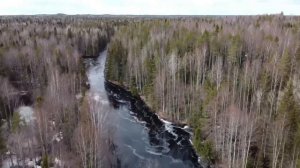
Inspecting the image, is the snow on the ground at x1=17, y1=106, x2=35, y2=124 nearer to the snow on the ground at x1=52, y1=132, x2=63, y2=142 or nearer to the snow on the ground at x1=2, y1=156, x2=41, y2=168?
the snow on the ground at x1=52, y1=132, x2=63, y2=142

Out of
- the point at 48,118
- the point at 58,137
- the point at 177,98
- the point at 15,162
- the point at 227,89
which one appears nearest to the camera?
the point at 15,162

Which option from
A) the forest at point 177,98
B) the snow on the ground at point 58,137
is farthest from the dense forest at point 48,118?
the forest at point 177,98

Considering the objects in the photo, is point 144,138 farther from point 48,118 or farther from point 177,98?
point 48,118

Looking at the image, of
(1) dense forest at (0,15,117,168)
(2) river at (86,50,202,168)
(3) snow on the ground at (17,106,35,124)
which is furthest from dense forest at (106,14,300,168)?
(3) snow on the ground at (17,106,35,124)

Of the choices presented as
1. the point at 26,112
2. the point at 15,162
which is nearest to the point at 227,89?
the point at 15,162

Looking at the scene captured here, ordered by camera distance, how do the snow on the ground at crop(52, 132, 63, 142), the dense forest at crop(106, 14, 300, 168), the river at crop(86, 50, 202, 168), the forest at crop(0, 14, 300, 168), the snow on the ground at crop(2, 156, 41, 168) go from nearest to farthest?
1. the forest at crop(0, 14, 300, 168)
2. the dense forest at crop(106, 14, 300, 168)
3. the snow on the ground at crop(2, 156, 41, 168)
4. the snow on the ground at crop(52, 132, 63, 142)
5. the river at crop(86, 50, 202, 168)

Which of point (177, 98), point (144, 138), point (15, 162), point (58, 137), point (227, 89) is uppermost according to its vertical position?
point (227, 89)
